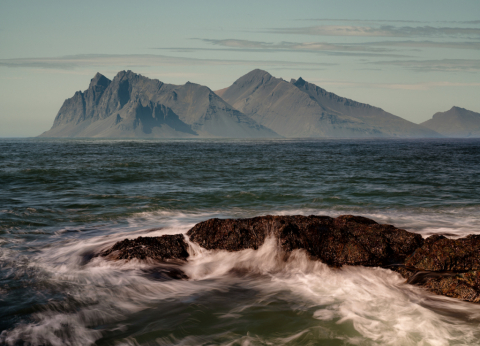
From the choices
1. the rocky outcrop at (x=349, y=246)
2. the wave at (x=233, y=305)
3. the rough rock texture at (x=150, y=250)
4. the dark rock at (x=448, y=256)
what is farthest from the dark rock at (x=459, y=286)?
the rough rock texture at (x=150, y=250)

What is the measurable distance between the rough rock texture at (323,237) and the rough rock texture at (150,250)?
1.96ft

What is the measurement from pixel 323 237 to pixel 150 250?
189 inches

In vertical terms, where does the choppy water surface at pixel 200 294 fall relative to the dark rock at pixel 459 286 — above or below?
below

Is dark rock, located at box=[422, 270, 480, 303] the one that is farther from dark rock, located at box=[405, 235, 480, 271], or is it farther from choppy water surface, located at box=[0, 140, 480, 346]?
dark rock, located at box=[405, 235, 480, 271]

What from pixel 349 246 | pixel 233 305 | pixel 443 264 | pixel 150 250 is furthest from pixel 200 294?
pixel 443 264

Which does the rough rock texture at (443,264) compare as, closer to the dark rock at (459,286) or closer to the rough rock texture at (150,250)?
the dark rock at (459,286)

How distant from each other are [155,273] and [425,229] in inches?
382

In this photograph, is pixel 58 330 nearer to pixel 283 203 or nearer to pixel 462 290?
pixel 462 290

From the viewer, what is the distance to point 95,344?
7355 mm

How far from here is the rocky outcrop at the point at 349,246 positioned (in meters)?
9.42

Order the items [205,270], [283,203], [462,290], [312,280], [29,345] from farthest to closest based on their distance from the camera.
→ 1. [283,203]
2. [205,270]
3. [312,280]
4. [462,290]
5. [29,345]

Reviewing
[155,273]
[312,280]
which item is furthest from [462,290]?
[155,273]

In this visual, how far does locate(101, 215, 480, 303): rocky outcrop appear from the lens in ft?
30.9

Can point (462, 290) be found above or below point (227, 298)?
above
